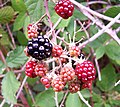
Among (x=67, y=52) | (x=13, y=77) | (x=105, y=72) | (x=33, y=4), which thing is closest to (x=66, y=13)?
(x=67, y=52)

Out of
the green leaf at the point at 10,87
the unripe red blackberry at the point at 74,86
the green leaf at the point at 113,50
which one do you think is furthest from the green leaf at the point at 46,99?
the unripe red blackberry at the point at 74,86

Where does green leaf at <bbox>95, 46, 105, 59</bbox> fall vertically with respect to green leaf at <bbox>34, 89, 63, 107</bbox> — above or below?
above

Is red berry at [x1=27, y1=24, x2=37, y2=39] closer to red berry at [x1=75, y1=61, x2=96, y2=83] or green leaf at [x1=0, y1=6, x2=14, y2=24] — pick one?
red berry at [x1=75, y1=61, x2=96, y2=83]

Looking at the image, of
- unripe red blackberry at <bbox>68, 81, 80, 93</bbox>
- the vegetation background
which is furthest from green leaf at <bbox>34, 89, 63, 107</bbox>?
unripe red blackberry at <bbox>68, 81, 80, 93</bbox>

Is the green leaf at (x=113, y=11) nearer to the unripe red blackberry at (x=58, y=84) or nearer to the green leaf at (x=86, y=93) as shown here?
the green leaf at (x=86, y=93)

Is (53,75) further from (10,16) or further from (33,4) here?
(10,16)
